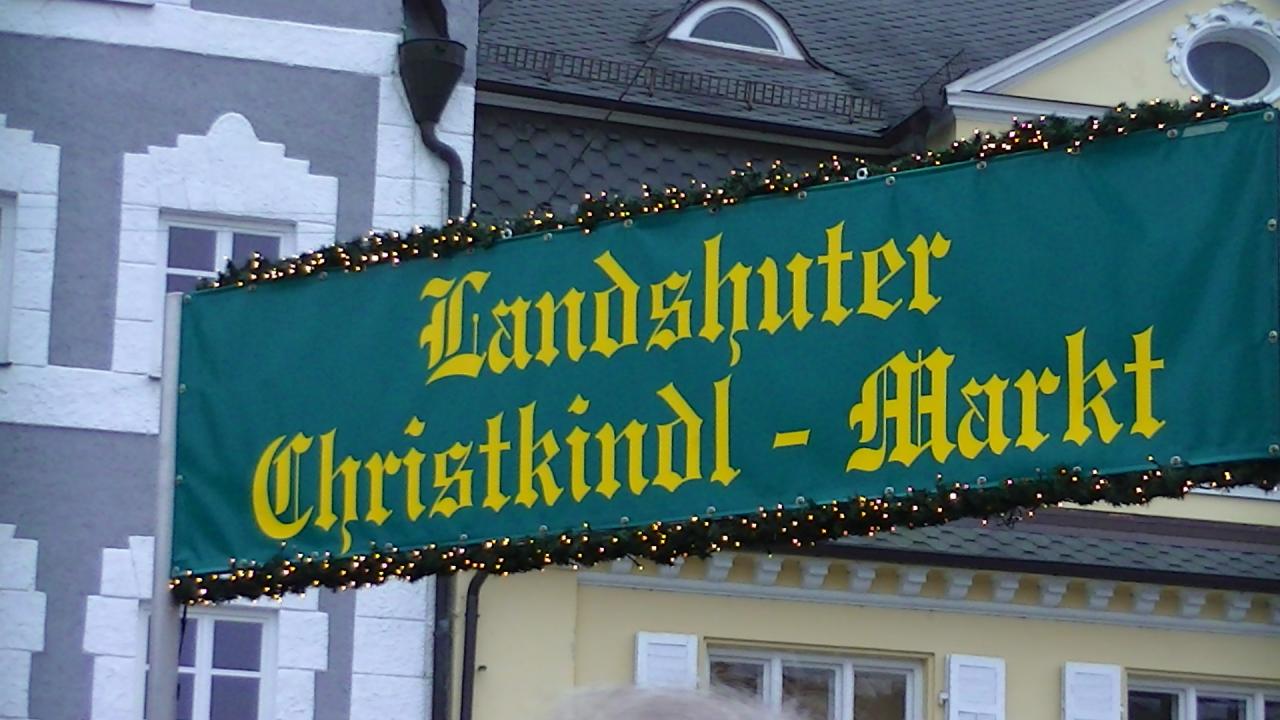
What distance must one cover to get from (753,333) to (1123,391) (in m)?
1.13

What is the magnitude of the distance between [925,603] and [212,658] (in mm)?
4119

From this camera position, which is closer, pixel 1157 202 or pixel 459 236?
pixel 1157 202

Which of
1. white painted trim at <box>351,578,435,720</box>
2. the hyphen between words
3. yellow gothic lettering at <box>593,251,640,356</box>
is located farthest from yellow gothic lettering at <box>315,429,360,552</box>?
white painted trim at <box>351,578,435,720</box>

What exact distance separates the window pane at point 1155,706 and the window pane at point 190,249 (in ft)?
19.8

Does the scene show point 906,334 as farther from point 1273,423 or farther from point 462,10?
point 462,10

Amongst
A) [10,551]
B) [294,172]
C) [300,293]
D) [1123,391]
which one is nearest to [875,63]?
[294,172]

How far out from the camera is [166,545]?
854 centimetres

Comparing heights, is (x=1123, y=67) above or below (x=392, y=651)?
above

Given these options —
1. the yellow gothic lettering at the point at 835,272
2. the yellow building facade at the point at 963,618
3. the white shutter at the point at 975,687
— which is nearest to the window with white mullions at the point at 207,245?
the yellow building facade at the point at 963,618

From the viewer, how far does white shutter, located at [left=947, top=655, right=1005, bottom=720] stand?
14.8 m

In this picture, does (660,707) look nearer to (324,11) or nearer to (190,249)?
(190,249)

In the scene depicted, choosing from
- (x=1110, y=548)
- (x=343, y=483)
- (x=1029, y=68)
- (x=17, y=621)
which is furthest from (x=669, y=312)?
(x=1029, y=68)

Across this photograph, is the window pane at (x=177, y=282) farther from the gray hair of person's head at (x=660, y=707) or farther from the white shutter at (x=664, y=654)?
the gray hair of person's head at (x=660, y=707)

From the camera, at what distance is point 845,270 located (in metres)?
7.43
